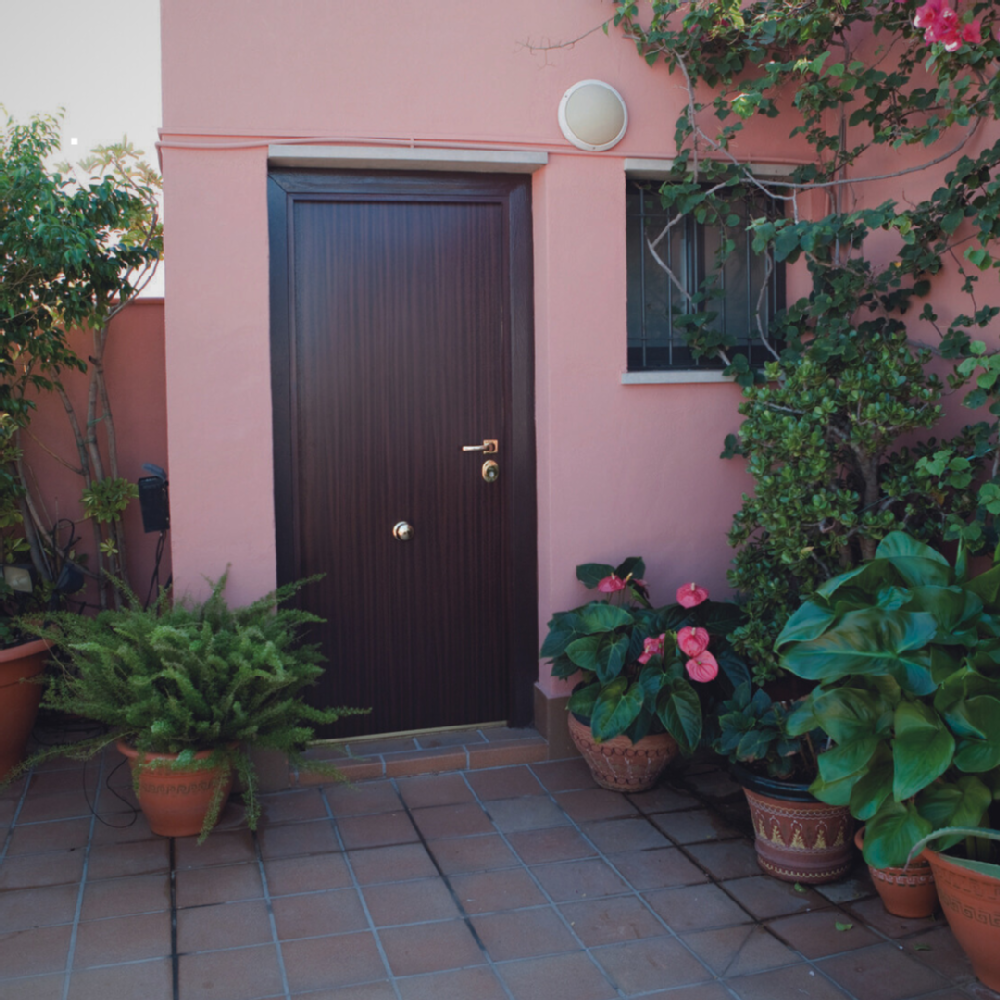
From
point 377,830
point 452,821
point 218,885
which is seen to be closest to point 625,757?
point 452,821

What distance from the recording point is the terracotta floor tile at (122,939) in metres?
2.67

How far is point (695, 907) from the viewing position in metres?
2.96

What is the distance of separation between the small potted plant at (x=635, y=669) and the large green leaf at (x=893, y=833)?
Result: 89 centimetres

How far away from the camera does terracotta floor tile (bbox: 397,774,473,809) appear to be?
146 inches

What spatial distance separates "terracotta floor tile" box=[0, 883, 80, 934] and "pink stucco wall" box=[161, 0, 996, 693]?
1164mm

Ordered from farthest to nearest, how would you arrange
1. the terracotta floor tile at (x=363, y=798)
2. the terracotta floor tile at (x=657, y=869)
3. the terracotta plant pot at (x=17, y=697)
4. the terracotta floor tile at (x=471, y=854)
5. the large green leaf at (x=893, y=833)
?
the terracotta plant pot at (x=17, y=697)
the terracotta floor tile at (x=363, y=798)
the terracotta floor tile at (x=471, y=854)
the terracotta floor tile at (x=657, y=869)
the large green leaf at (x=893, y=833)

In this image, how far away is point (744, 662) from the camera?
3613mm

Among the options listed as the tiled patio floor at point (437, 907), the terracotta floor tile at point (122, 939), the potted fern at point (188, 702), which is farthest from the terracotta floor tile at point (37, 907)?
the potted fern at point (188, 702)

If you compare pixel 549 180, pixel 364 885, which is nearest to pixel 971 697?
pixel 364 885

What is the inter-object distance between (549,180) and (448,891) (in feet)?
9.09

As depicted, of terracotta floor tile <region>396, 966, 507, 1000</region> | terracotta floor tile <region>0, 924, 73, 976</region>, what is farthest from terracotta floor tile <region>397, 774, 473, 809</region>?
terracotta floor tile <region>0, 924, 73, 976</region>

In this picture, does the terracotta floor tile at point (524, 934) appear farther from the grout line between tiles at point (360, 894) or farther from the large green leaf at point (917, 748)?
the large green leaf at point (917, 748)

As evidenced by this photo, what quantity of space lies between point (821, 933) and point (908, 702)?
0.83m

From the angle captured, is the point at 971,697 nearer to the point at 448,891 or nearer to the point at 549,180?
the point at 448,891
